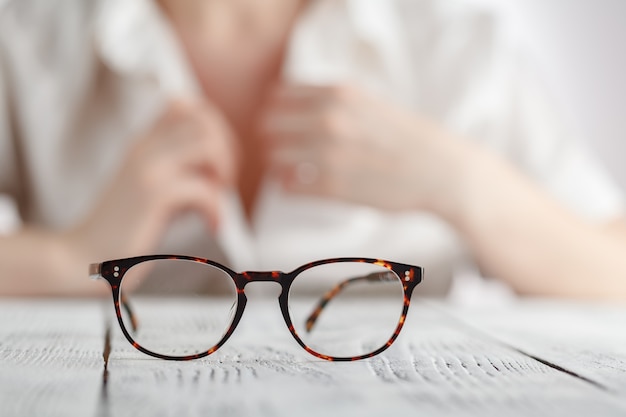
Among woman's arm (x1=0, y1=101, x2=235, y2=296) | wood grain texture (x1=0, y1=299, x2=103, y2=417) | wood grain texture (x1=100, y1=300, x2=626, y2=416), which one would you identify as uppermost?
woman's arm (x1=0, y1=101, x2=235, y2=296)

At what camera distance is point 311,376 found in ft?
0.85

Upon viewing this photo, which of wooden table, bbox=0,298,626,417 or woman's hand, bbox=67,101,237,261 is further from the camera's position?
woman's hand, bbox=67,101,237,261

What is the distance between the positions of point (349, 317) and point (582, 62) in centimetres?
145

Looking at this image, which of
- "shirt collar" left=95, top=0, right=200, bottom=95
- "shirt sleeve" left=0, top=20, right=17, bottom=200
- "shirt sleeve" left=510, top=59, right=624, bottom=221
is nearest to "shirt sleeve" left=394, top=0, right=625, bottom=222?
"shirt sleeve" left=510, top=59, right=624, bottom=221

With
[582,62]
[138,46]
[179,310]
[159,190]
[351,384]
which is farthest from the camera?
[582,62]

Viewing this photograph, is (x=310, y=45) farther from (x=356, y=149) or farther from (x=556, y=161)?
(x=556, y=161)

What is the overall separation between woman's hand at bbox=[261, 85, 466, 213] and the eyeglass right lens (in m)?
0.18

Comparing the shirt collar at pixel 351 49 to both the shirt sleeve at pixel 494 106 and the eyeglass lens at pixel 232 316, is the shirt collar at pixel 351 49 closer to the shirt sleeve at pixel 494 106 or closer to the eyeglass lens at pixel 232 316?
the shirt sleeve at pixel 494 106

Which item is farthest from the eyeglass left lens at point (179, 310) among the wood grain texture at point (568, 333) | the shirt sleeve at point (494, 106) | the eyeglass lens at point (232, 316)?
the shirt sleeve at point (494, 106)

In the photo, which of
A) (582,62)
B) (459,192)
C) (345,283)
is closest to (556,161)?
(459,192)

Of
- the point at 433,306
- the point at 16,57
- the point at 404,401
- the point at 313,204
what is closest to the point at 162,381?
the point at 404,401

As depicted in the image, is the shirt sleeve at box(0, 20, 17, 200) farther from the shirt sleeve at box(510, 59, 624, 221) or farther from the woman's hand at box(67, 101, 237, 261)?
the shirt sleeve at box(510, 59, 624, 221)

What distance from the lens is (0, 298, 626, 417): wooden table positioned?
8.1 inches

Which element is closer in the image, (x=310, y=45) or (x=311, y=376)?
(x=311, y=376)
